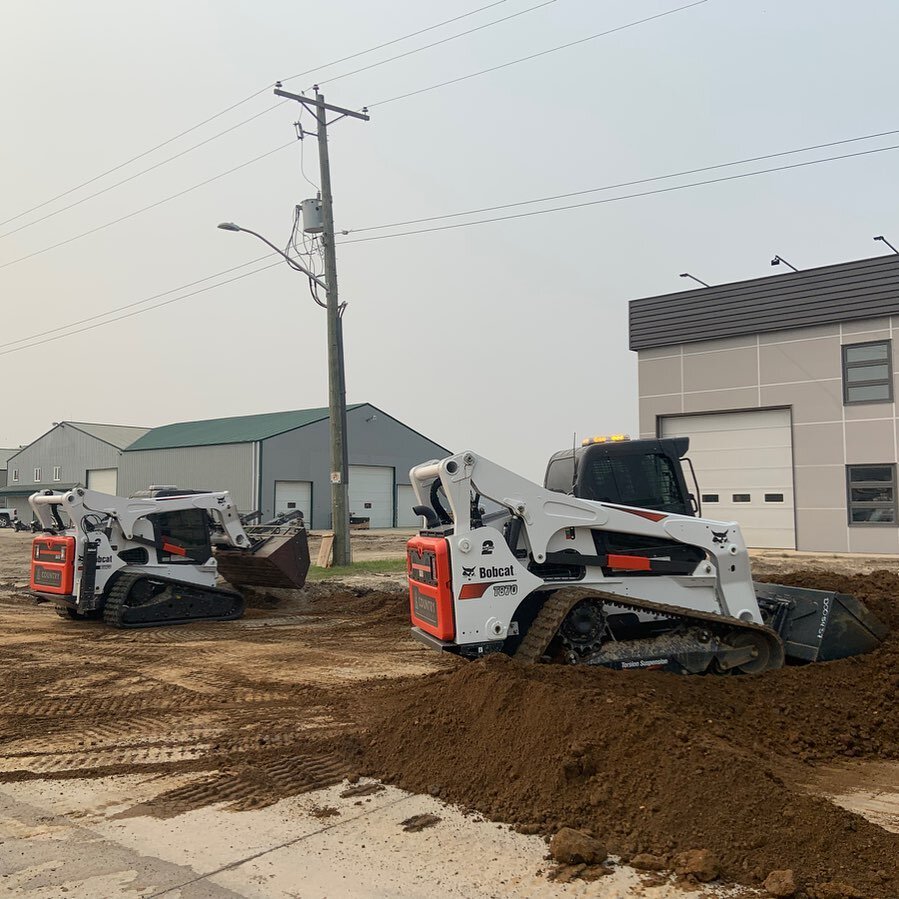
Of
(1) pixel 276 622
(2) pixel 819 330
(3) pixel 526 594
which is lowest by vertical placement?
(1) pixel 276 622

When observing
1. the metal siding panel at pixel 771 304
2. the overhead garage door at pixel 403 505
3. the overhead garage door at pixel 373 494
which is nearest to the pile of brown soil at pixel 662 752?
the metal siding panel at pixel 771 304

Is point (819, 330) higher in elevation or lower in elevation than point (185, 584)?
higher

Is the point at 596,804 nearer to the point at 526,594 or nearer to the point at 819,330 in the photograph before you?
the point at 526,594

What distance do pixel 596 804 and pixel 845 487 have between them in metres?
19.1

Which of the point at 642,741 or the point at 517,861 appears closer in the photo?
the point at 517,861

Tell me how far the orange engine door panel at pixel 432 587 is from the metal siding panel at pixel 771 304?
58.6 ft

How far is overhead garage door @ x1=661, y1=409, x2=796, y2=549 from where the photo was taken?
22.6m

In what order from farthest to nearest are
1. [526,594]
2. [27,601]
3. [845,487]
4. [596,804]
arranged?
[845,487], [27,601], [526,594], [596,804]

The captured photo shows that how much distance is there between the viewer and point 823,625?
7371mm

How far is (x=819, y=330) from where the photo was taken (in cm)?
2194

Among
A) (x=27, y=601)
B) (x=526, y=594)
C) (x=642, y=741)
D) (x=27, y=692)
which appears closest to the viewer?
(x=642, y=741)

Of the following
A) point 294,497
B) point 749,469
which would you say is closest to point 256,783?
point 749,469

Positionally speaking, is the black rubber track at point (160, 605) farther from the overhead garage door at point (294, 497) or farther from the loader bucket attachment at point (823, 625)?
the overhead garage door at point (294, 497)

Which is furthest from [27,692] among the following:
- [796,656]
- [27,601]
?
[27,601]
